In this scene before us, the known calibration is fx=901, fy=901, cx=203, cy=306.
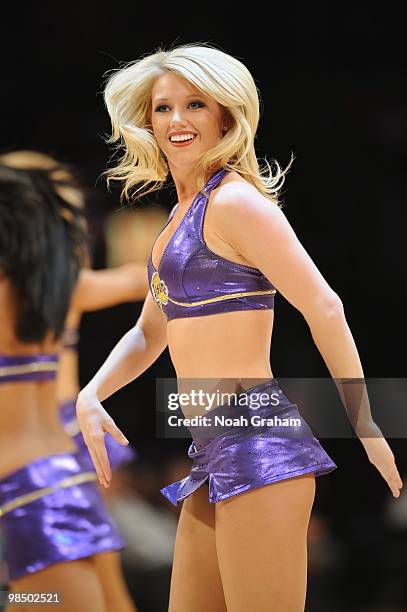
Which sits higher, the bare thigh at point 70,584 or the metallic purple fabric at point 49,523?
the metallic purple fabric at point 49,523

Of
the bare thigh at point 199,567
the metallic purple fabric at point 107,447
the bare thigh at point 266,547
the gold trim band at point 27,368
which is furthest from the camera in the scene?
the metallic purple fabric at point 107,447

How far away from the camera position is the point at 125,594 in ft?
11.0

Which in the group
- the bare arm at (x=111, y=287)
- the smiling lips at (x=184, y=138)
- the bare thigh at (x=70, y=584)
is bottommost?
the bare thigh at (x=70, y=584)

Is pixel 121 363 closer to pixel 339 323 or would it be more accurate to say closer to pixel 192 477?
pixel 192 477

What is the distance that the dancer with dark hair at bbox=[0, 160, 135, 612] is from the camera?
286cm

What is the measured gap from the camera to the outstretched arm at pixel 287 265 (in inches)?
84.7

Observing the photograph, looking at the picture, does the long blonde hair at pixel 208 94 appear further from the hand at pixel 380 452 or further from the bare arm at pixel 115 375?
the hand at pixel 380 452

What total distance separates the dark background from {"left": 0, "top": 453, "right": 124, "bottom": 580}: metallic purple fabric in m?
0.39

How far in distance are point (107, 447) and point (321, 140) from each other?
1370 mm

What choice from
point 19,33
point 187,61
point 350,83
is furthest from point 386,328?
point 19,33

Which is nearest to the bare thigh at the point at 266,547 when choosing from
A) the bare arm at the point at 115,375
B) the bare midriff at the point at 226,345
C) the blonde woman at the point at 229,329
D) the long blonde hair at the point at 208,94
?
the blonde woman at the point at 229,329

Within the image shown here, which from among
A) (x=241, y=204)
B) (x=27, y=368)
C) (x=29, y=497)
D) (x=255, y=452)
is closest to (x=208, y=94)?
(x=241, y=204)

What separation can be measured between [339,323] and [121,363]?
67 cm

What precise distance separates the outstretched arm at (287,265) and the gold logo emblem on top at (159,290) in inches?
9.2
